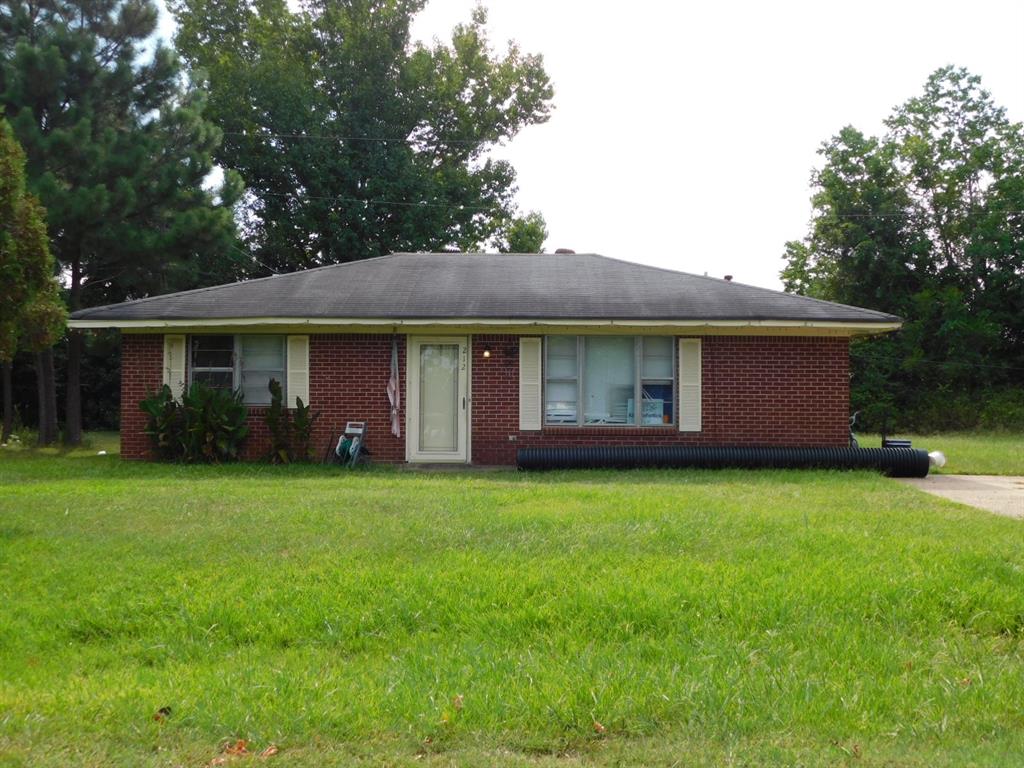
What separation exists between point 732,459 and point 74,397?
15409mm

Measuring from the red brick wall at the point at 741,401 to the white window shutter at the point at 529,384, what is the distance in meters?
0.10

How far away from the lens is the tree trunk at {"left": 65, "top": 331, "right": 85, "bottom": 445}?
21547mm

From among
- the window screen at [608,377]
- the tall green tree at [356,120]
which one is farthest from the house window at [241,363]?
the tall green tree at [356,120]

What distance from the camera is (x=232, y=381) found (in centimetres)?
1582

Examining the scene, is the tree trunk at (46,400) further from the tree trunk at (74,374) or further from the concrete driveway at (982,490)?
the concrete driveway at (982,490)

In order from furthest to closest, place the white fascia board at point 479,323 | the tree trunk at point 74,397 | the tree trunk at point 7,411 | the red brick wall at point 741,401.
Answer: the tree trunk at point 7,411, the tree trunk at point 74,397, the red brick wall at point 741,401, the white fascia board at point 479,323

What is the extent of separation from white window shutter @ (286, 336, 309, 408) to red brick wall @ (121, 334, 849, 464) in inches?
3.7

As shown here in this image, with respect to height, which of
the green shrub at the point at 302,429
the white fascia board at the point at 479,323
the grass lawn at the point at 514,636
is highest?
the white fascia board at the point at 479,323

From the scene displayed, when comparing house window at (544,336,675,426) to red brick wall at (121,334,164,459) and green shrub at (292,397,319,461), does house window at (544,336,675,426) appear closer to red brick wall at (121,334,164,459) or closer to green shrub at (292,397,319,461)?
green shrub at (292,397,319,461)

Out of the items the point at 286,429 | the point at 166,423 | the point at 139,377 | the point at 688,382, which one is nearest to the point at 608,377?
the point at 688,382

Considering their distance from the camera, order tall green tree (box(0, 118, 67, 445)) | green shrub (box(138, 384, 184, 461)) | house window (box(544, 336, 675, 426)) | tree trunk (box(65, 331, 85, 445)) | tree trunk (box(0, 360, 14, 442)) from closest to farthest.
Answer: tall green tree (box(0, 118, 67, 445)) < green shrub (box(138, 384, 184, 461)) < house window (box(544, 336, 675, 426)) < tree trunk (box(65, 331, 85, 445)) < tree trunk (box(0, 360, 14, 442))

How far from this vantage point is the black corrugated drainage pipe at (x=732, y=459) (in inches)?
555

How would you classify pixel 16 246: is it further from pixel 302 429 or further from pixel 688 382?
pixel 688 382

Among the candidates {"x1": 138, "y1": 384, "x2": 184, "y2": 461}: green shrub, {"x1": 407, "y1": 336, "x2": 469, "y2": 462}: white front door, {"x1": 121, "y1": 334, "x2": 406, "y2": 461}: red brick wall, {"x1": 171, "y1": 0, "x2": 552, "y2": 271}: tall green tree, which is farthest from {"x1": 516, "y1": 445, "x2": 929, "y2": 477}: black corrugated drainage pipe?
{"x1": 171, "y1": 0, "x2": 552, "y2": 271}: tall green tree
